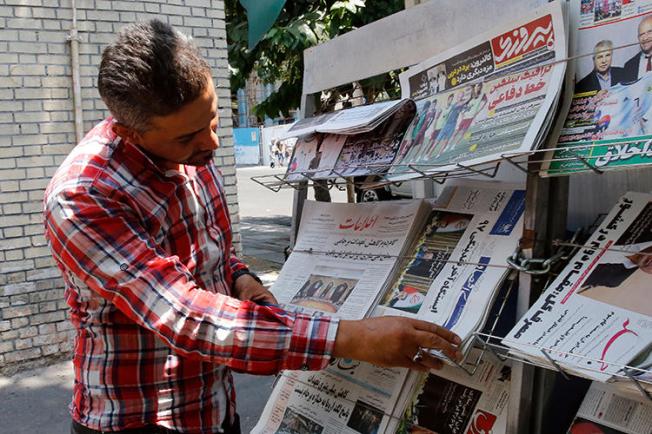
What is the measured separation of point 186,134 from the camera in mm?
1115

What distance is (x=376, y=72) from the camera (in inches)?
63.7

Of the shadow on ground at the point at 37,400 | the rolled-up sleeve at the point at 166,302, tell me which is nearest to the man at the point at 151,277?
the rolled-up sleeve at the point at 166,302

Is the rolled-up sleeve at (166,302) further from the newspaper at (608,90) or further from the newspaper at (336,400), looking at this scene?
the newspaper at (608,90)

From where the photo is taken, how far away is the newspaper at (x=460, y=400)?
48.8 inches

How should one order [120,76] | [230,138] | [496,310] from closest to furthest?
[120,76] → [496,310] → [230,138]

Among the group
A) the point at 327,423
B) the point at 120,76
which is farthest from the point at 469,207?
the point at 120,76

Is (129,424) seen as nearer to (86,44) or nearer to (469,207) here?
(469,207)

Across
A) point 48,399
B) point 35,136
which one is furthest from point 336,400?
point 35,136

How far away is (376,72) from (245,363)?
90 cm

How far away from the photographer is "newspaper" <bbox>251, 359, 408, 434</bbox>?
135 cm

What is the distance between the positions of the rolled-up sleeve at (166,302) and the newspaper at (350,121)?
52 centimetres

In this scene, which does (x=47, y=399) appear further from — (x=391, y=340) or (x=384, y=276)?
(x=391, y=340)

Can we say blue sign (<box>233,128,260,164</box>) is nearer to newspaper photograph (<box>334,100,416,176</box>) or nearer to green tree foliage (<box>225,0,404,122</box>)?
green tree foliage (<box>225,0,404,122</box>)

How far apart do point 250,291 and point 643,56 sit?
3.20 ft
